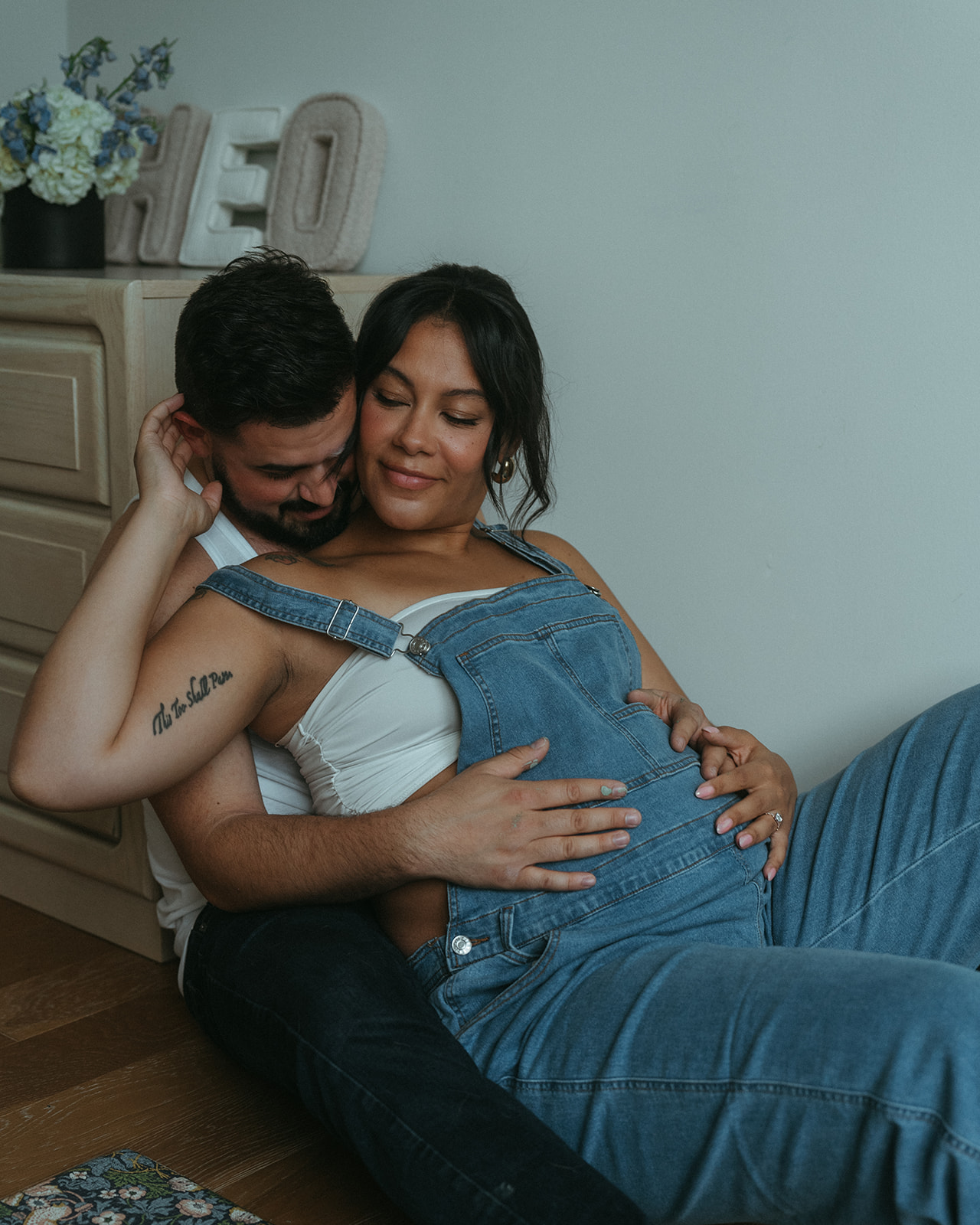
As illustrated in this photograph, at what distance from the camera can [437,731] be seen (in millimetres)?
1285

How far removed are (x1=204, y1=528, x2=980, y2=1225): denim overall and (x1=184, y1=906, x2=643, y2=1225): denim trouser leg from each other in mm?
61

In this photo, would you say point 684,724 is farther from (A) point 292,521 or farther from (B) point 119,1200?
(B) point 119,1200

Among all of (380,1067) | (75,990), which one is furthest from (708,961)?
(75,990)

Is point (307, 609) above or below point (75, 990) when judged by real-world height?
above

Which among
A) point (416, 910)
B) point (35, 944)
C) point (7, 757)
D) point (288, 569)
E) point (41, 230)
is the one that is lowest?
point (35, 944)

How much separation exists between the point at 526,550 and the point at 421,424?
0.24 metres

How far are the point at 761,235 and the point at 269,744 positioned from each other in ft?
3.27

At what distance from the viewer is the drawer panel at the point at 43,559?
1674mm

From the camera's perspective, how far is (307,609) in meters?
1.25

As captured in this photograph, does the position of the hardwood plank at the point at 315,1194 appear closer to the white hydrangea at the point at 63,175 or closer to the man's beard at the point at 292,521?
the man's beard at the point at 292,521

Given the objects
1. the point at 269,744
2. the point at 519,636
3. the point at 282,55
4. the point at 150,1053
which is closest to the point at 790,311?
the point at 519,636

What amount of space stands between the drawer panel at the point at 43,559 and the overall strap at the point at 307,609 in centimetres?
47

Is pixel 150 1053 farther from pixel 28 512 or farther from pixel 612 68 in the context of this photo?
pixel 612 68

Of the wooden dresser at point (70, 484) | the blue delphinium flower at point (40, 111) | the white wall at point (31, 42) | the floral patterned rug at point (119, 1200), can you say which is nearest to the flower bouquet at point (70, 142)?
the blue delphinium flower at point (40, 111)
